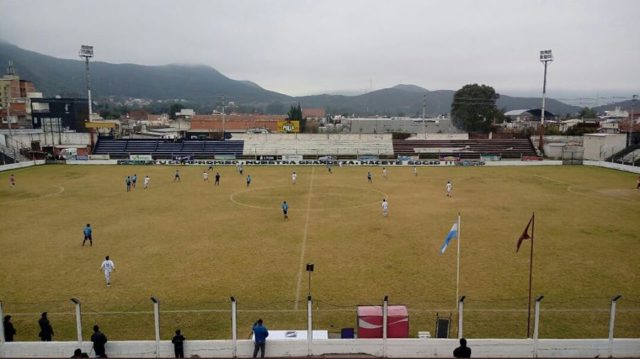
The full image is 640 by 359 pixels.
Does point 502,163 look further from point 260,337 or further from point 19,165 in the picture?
point 19,165

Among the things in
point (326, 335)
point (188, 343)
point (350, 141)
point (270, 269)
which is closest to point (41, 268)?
point (270, 269)

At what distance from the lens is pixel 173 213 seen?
31.7 meters

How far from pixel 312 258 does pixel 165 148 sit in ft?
208

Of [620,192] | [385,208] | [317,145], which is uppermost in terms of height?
[317,145]

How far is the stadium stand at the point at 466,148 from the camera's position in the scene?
7712cm

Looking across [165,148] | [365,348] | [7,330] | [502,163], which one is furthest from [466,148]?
[7,330]

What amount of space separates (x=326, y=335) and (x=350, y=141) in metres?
72.4

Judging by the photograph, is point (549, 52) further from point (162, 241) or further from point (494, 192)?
point (162, 241)

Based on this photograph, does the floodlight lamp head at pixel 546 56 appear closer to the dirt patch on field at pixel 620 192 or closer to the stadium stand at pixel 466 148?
the stadium stand at pixel 466 148

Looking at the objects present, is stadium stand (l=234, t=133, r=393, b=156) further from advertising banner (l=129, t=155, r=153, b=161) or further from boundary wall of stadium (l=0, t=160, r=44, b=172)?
boundary wall of stadium (l=0, t=160, r=44, b=172)

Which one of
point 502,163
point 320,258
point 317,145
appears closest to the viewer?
point 320,258

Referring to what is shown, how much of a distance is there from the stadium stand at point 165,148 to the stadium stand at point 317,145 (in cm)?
369

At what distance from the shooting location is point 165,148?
78.2 metres

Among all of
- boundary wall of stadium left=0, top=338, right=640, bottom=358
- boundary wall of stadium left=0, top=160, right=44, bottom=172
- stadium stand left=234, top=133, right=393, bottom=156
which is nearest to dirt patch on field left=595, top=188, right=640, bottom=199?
boundary wall of stadium left=0, top=338, right=640, bottom=358
